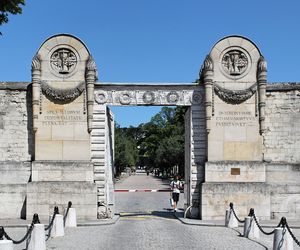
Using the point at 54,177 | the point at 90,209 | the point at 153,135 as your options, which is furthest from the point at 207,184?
the point at 153,135

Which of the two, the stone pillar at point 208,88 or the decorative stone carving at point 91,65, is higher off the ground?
the decorative stone carving at point 91,65

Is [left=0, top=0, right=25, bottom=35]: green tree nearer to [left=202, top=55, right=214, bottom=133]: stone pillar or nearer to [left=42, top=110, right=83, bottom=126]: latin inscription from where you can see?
[left=42, top=110, right=83, bottom=126]: latin inscription

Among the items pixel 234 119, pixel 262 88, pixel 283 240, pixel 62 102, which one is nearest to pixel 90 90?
pixel 62 102

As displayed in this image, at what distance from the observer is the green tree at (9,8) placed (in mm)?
16719

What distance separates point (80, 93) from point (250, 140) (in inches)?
276

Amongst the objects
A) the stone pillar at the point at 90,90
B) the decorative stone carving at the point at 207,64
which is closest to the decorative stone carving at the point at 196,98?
the decorative stone carving at the point at 207,64

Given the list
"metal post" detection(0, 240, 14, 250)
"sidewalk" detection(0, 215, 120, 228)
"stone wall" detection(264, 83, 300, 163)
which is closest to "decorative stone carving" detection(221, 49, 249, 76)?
"stone wall" detection(264, 83, 300, 163)

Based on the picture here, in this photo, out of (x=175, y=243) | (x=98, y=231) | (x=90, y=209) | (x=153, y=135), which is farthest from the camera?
(x=153, y=135)

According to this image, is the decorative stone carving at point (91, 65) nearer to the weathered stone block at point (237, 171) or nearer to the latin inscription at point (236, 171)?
the weathered stone block at point (237, 171)

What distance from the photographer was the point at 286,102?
2014 cm

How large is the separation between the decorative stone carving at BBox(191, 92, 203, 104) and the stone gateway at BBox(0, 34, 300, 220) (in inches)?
1.6

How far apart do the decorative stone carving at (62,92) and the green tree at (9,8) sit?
328 cm

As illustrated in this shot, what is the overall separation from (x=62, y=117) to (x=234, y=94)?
6.89 m

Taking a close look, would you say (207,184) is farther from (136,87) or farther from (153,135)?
(153,135)
